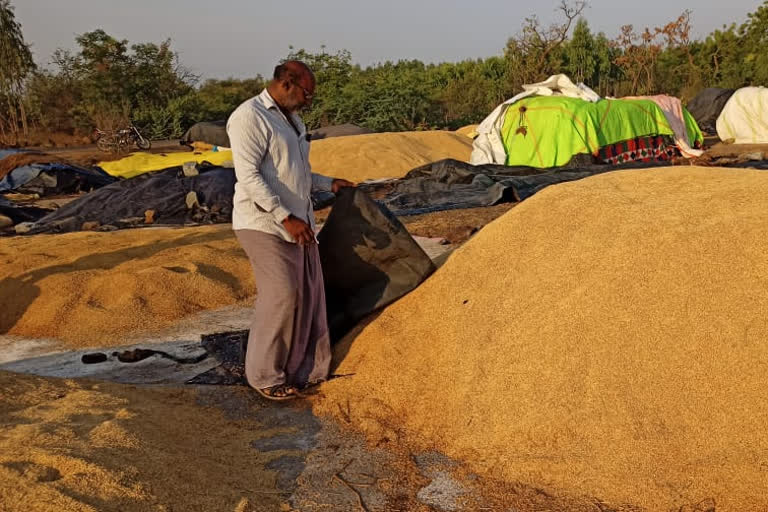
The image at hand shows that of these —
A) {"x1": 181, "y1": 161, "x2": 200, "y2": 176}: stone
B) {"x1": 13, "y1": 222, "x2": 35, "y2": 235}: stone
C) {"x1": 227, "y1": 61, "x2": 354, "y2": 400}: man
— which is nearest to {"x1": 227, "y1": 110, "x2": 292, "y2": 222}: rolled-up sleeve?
{"x1": 227, "y1": 61, "x2": 354, "y2": 400}: man

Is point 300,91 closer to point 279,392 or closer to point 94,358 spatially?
point 279,392

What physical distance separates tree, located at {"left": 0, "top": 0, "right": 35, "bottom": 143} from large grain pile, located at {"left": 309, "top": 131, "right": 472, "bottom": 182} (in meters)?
12.9

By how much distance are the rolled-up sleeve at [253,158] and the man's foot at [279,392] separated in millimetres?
751

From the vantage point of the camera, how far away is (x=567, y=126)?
11.1m

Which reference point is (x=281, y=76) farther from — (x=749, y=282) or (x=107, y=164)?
(x=107, y=164)

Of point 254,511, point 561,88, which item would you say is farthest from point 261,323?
point 561,88

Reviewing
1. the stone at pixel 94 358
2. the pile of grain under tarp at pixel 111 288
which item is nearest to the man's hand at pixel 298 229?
the stone at pixel 94 358

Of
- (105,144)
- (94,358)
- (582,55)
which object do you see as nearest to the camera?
(94,358)

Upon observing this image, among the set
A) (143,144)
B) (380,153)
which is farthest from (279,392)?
(143,144)

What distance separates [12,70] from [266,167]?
22740 millimetres

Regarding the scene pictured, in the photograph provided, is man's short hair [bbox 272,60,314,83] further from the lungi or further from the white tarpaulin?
the white tarpaulin

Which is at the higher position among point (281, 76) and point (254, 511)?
point (281, 76)

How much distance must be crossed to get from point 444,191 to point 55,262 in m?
4.94

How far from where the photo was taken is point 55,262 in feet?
19.4
